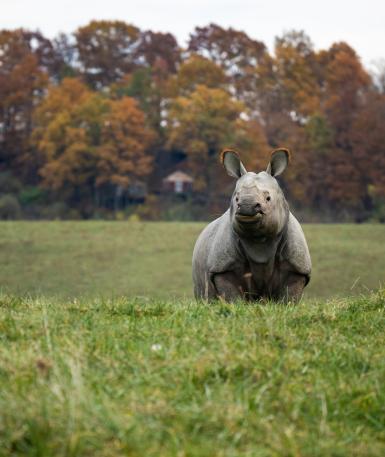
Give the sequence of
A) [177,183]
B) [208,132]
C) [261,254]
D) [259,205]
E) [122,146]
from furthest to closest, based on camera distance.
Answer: [177,183] < [122,146] < [208,132] < [261,254] < [259,205]

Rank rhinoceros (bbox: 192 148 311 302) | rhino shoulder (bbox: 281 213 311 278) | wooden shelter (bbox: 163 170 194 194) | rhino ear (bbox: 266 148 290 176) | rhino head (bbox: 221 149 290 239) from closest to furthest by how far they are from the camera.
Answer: rhino head (bbox: 221 149 290 239)
rhinoceros (bbox: 192 148 311 302)
rhino shoulder (bbox: 281 213 311 278)
rhino ear (bbox: 266 148 290 176)
wooden shelter (bbox: 163 170 194 194)

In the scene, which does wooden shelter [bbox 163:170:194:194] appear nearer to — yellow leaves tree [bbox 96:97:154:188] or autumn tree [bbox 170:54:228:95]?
yellow leaves tree [bbox 96:97:154:188]

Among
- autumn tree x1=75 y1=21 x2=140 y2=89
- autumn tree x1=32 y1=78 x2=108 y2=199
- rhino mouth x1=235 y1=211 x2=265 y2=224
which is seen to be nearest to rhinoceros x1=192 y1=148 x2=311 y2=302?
rhino mouth x1=235 y1=211 x2=265 y2=224

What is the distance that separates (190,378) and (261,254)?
467 centimetres

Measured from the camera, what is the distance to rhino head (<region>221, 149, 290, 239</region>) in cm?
971

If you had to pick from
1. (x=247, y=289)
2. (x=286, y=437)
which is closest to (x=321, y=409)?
(x=286, y=437)

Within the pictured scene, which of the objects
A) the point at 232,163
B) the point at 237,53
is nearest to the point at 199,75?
the point at 237,53

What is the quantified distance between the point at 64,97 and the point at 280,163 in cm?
6409

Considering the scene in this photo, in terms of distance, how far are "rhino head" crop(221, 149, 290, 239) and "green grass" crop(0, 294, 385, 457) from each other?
1836mm

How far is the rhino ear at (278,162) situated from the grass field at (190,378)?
2.27 meters

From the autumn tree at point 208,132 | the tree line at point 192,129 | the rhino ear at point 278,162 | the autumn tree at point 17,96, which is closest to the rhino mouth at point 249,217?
the rhino ear at point 278,162

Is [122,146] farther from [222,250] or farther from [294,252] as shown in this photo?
[294,252]

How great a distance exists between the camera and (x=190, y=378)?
5.85 meters

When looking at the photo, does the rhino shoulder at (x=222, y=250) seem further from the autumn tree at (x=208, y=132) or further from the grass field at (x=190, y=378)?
the autumn tree at (x=208, y=132)
